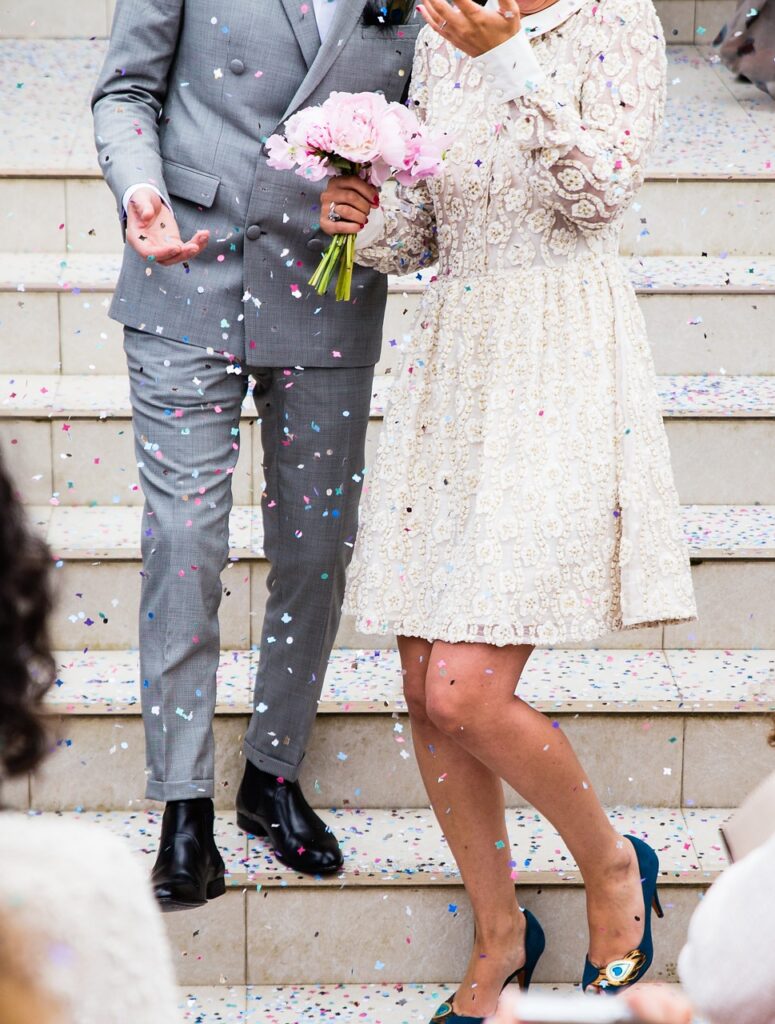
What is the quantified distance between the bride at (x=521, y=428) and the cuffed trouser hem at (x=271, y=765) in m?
0.39

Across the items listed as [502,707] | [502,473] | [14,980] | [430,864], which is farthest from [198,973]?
[14,980]

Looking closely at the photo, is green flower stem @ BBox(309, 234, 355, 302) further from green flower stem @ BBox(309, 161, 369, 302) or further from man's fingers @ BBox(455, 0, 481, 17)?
man's fingers @ BBox(455, 0, 481, 17)

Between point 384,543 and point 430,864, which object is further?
point 430,864

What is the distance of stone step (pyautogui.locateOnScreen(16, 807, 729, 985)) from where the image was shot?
8.90 feet

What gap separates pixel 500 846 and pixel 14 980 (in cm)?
162

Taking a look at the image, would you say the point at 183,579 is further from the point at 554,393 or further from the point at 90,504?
the point at 90,504

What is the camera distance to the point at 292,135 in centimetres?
230

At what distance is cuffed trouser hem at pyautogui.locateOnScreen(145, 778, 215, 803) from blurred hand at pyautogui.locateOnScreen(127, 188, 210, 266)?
0.85m

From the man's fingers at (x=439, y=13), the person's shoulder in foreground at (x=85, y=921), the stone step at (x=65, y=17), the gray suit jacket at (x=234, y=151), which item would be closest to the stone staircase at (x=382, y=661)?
the gray suit jacket at (x=234, y=151)

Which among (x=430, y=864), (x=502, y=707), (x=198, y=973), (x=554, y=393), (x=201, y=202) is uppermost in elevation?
(x=201, y=202)

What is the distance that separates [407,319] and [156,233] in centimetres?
136

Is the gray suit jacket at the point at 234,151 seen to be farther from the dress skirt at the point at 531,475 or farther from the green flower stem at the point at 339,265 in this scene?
the dress skirt at the point at 531,475

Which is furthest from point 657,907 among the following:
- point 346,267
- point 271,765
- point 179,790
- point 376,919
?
point 346,267

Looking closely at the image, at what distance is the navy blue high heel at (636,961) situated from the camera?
2.44 meters
